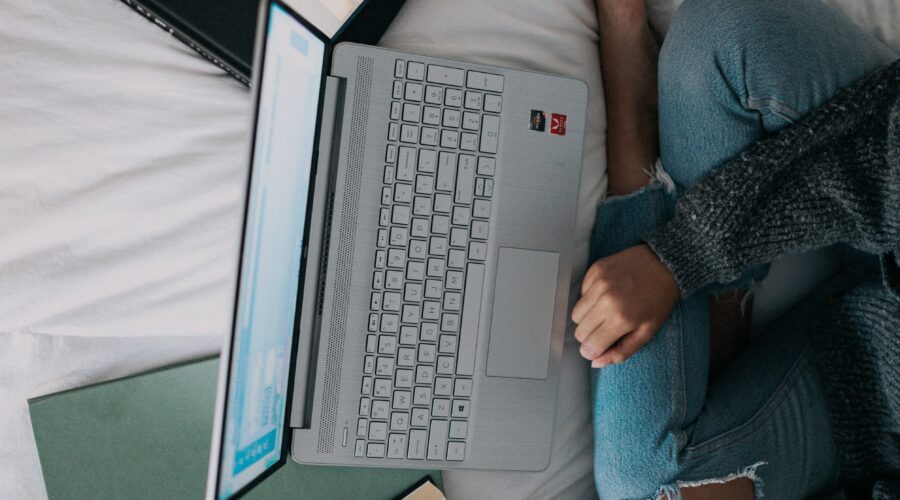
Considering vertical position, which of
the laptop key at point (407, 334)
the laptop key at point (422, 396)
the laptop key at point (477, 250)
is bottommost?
the laptop key at point (422, 396)

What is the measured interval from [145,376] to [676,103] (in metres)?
0.80

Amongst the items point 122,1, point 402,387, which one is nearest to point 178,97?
point 122,1

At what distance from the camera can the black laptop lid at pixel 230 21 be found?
0.81 m

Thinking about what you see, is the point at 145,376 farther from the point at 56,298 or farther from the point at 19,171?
the point at 19,171

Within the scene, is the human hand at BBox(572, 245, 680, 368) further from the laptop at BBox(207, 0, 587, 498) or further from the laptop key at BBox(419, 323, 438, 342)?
the laptop key at BBox(419, 323, 438, 342)

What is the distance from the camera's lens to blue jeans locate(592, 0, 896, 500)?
31.1 inches

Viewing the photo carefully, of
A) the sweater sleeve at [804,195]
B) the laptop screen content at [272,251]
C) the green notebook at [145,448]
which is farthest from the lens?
the green notebook at [145,448]

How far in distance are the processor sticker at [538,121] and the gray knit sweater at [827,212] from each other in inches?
8.0

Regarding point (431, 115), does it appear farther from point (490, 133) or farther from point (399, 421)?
point (399, 421)

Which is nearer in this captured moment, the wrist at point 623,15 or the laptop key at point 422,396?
the laptop key at point 422,396

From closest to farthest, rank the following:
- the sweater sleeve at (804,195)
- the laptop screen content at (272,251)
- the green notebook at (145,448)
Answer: the laptop screen content at (272,251)
the sweater sleeve at (804,195)
the green notebook at (145,448)

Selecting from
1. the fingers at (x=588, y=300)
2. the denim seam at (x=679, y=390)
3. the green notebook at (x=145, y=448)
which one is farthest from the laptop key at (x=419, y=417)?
the denim seam at (x=679, y=390)

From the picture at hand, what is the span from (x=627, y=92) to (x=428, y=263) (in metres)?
0.41

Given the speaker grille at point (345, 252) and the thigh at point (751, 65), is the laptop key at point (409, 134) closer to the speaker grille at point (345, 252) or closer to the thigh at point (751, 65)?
the speaker grille at point (345, 252)
